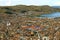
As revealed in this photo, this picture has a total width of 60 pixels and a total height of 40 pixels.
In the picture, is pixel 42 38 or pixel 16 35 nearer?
pixel 42 38

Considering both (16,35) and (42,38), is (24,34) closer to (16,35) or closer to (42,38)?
(16,35)

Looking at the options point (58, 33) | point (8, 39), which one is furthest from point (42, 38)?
point (8, 39)

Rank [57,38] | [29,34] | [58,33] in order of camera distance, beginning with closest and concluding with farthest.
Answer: [57,38], [58,33], [29,34]

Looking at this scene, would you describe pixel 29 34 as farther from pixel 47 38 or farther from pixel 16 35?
pixel 47 38

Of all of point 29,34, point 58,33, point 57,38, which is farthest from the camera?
point 29,34

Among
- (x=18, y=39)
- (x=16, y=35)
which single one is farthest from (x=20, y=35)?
(x=18, y=39)

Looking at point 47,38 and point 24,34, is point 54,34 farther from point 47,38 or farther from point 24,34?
point 24,34

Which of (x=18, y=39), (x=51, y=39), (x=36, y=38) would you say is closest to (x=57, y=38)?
(x=51, y=39)
